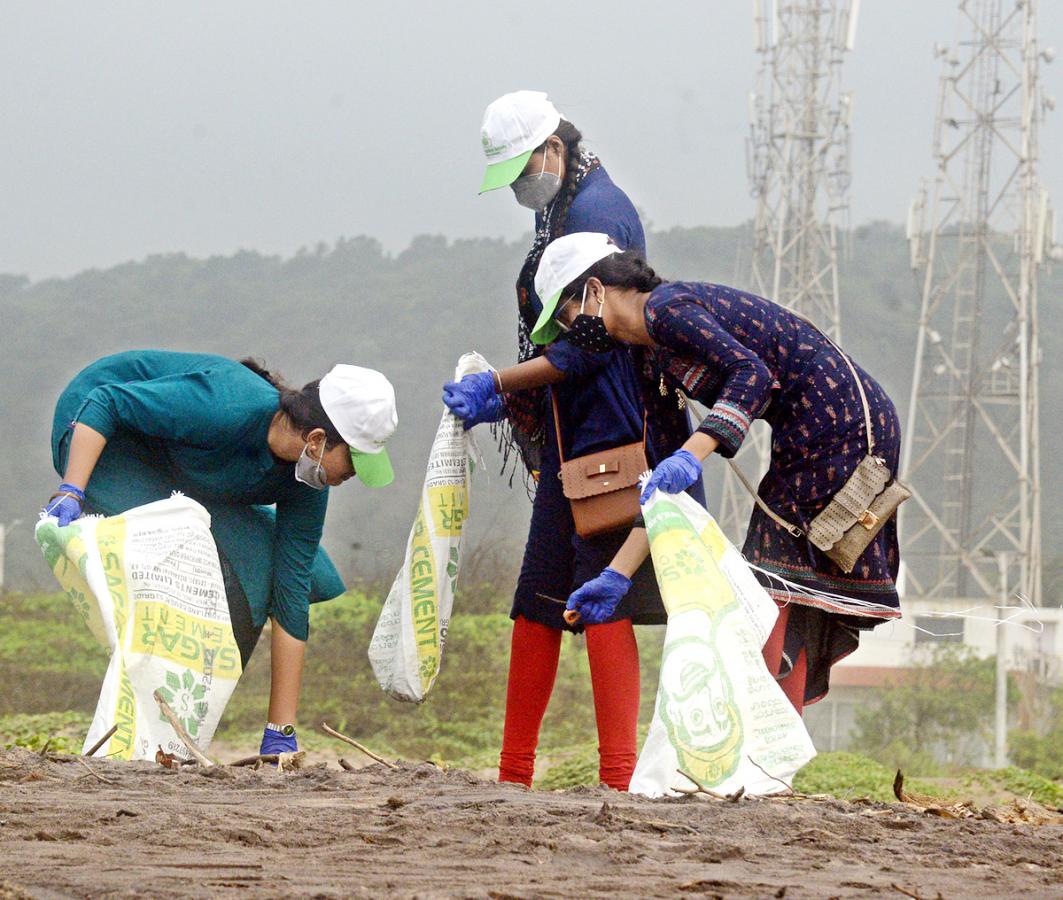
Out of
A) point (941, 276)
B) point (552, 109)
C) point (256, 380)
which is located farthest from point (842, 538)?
point (941, 276)

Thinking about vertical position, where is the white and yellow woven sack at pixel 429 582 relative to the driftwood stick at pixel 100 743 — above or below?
above

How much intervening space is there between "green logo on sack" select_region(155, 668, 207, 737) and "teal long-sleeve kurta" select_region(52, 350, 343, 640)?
473mm

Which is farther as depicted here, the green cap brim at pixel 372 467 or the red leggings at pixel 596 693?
the green cap brim at pixel 372 467

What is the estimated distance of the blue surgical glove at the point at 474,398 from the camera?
12.9ft

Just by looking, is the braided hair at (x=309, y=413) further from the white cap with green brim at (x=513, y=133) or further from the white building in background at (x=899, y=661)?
the white building in background at (x=899, y=661)

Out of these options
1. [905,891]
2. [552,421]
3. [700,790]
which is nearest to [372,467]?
[552,421]

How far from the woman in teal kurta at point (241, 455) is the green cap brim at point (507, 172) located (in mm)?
632

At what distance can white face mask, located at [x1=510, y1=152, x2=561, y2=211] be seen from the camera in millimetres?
3869

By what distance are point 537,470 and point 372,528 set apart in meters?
8.55

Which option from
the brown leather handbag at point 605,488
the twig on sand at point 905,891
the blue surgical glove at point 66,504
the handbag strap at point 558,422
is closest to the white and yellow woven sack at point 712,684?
the brown leather handbag at point 605,488

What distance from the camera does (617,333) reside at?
11.5 feet

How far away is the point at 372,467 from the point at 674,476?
1.10 meters

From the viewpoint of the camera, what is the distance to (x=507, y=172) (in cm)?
384

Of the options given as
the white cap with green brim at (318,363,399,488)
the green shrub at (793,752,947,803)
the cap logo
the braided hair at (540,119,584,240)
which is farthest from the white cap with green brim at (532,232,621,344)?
the green shrub at (793,752,947,803)
